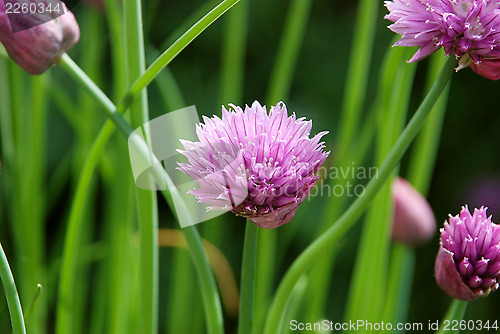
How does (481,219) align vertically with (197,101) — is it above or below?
below

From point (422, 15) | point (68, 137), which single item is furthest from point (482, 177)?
point (422, 15)

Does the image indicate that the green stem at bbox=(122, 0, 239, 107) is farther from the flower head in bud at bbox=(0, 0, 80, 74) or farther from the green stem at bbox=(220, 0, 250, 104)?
the green stem at bbox=(220, 0, 250, 104)

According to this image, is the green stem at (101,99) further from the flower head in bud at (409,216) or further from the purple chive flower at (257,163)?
the flower head in bud at (409,216)

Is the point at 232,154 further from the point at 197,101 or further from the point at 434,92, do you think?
the point at 197,101

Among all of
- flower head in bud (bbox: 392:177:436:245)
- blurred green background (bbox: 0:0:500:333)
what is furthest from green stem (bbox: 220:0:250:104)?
blurred green background (bbox: 0:0:500:333)

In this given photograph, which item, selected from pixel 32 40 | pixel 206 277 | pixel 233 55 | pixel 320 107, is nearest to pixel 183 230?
pixel 206 277

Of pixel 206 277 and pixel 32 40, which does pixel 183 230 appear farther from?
pixel 32 40

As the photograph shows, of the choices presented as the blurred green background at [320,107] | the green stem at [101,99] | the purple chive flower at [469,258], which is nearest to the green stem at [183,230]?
the green stem at [101,99]
